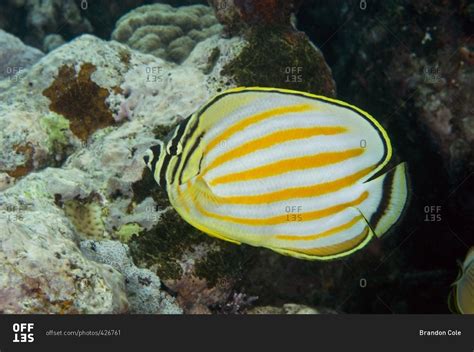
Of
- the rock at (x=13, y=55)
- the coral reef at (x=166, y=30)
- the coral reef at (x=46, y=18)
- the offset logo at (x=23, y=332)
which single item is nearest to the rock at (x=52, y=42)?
the coral reef at (x=46, y=18)

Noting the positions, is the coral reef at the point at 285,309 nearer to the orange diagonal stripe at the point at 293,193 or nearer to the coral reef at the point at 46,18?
the orange diagonal stripe at the point at 293,193

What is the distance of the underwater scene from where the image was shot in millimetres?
1838

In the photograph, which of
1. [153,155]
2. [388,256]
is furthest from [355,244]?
[388,256]

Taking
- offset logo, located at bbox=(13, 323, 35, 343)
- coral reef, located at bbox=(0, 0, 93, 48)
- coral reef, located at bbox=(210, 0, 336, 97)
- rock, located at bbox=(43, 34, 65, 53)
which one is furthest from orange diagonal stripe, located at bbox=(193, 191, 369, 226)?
coral reef, located at bbox=(0, 0, 93, 48)

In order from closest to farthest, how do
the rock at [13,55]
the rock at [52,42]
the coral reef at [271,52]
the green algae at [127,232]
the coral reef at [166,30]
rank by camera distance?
1. the green algae at [127,232]
2. the coral reef at [271,52]
3. the rock at [13,55]
4. the coral reef at [166,30]
5. the rock at [52,42]

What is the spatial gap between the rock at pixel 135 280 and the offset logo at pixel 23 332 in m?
0.62

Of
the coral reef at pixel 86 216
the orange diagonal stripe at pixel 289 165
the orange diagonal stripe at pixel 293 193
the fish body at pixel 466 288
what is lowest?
the fish body at pixel 466 288

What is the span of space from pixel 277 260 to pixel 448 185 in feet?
6.09

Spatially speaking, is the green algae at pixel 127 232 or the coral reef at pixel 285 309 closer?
the green algae at pixel 127 232

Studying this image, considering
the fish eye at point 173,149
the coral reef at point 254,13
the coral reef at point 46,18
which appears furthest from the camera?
the coral reef at point 46,18

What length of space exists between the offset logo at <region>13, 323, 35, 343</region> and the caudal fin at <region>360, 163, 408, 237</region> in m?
1.58

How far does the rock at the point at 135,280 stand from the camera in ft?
9.24

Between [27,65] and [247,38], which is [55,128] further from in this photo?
[27,65]

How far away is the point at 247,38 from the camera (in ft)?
12.3
